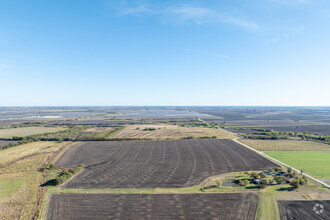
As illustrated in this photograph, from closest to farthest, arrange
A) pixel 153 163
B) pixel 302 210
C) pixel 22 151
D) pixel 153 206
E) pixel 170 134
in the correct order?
pixel 302 210
pixel 153 206
pixel 153 163
pixel 22 151
pixel 170 134

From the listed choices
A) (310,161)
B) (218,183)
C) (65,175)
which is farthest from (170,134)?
(65,175)

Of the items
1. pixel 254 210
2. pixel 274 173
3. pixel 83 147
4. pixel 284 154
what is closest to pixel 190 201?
pixel 254 210

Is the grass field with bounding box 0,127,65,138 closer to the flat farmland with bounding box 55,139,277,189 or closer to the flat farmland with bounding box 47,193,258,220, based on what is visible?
the flat farmland with bounding box 55,139,277,189

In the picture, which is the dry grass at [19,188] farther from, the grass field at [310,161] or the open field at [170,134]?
the grass field at [310,161]

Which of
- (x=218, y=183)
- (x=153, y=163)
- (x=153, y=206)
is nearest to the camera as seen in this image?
(x=153, y=206)

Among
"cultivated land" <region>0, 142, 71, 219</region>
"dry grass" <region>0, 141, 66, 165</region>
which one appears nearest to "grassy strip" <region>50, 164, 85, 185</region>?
"cultivated land" <region>0, 142, 71, 219</region>

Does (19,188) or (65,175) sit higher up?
(65,175)

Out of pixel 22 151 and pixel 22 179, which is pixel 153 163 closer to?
pixel 22 179
